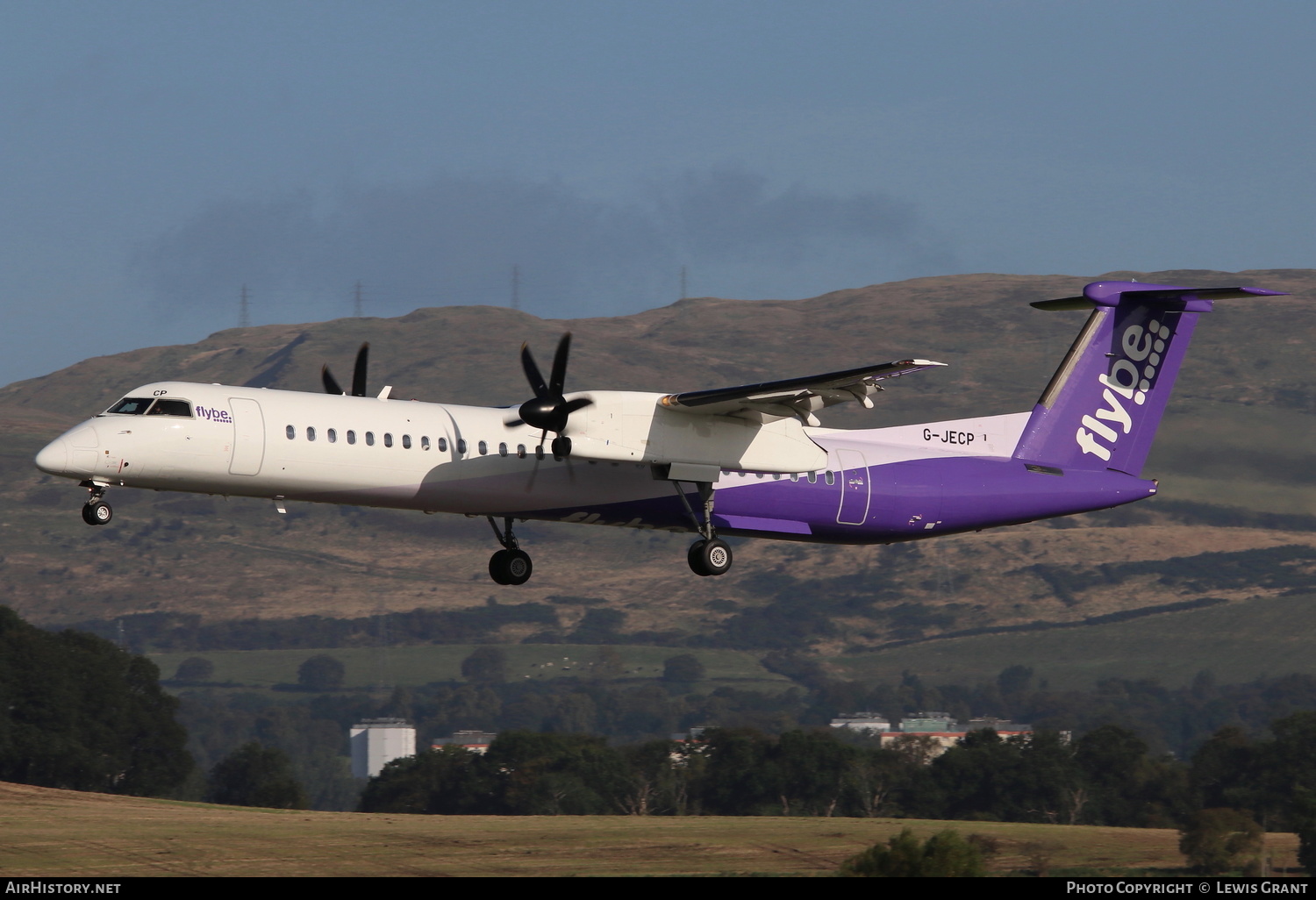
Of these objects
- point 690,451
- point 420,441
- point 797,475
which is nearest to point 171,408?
point 420,441

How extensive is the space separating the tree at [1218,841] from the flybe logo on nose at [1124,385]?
39224 millimetres

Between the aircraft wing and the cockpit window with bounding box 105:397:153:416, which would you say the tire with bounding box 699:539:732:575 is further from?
the cockpit window with bounding box 105:397:153:416

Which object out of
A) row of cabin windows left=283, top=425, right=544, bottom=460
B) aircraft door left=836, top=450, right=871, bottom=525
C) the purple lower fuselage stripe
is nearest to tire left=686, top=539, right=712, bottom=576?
the purple lower fuselage stripe

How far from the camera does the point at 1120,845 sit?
7206 cm

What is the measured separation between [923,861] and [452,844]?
19.3 metres

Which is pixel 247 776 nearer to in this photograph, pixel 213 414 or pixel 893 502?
Result: pixel 893 502

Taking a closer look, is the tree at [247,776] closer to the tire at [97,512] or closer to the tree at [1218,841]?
A: the tree at [1218,841]

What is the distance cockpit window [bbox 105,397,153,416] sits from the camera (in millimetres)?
26406

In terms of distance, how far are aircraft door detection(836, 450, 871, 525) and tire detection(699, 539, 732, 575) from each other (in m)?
2.76

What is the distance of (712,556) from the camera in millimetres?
30484
